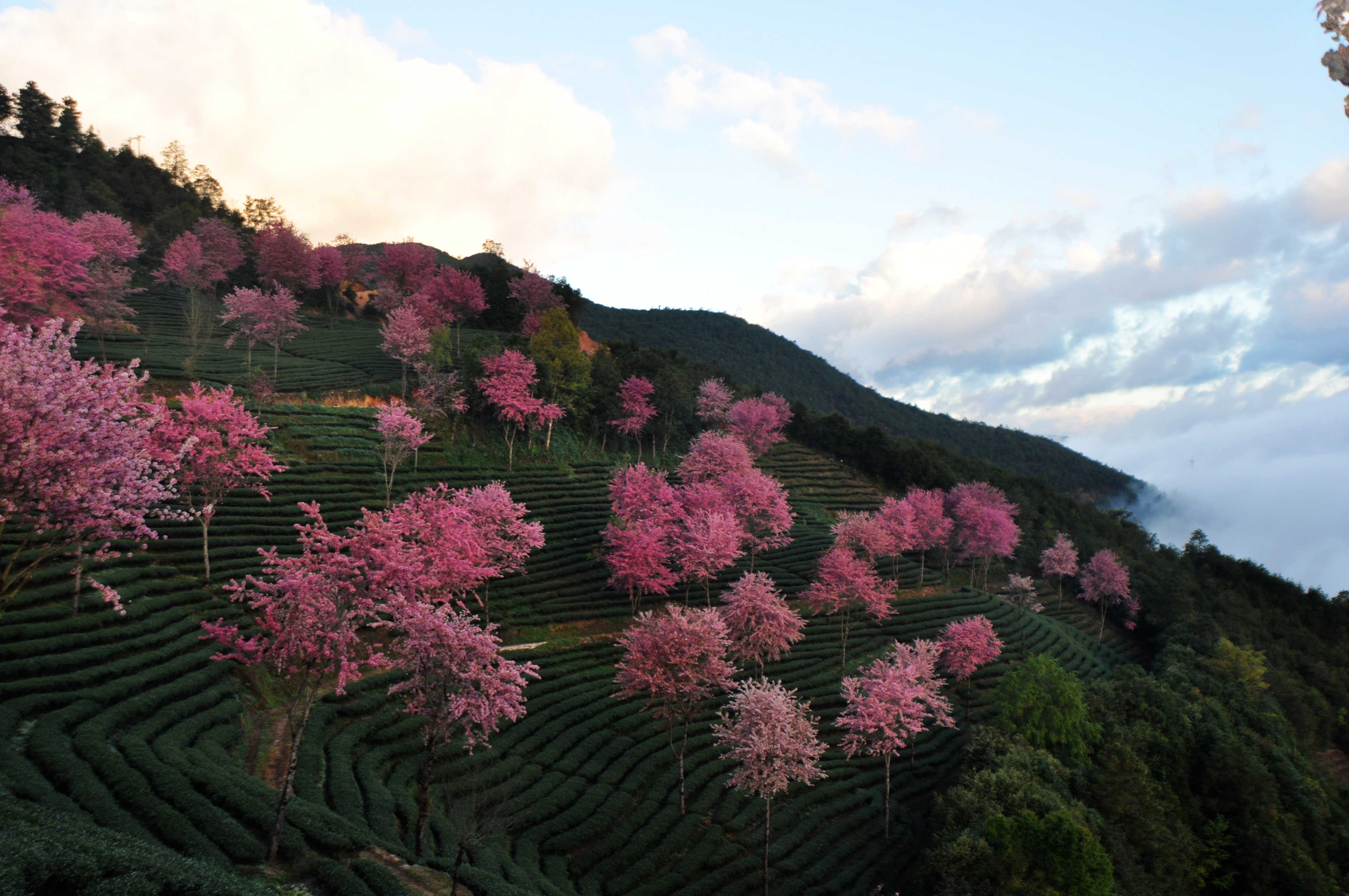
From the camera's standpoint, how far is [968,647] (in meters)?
44.5

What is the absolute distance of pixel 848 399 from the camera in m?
172

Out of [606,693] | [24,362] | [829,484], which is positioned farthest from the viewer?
[829,484]

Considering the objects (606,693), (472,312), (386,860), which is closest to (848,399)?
(472,312)

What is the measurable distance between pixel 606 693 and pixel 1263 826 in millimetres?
39832

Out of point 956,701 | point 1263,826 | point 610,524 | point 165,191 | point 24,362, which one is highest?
point 165,191

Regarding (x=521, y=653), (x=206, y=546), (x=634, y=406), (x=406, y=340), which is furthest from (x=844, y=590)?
(x=406, y=340)

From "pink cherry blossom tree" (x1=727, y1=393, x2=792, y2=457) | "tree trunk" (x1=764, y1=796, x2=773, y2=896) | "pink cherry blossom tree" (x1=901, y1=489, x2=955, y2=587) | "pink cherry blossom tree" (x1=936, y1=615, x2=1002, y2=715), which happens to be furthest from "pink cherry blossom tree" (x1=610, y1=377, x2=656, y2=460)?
"tree trunk" (x1=764, y1=796, x2=773, y2=896)

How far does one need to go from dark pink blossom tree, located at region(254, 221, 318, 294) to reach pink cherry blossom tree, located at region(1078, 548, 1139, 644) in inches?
3780

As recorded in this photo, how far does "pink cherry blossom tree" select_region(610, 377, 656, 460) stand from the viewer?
70.8m

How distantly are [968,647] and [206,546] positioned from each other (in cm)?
4271

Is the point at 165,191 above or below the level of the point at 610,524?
above

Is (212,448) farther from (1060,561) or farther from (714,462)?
(1060,561)

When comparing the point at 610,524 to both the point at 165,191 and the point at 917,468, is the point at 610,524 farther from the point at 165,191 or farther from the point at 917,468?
the point at 165,191

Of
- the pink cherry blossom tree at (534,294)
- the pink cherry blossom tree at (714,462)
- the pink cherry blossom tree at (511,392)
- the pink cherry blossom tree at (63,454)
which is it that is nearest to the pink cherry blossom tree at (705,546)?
the pink cherry blossom tree at (714,462)
